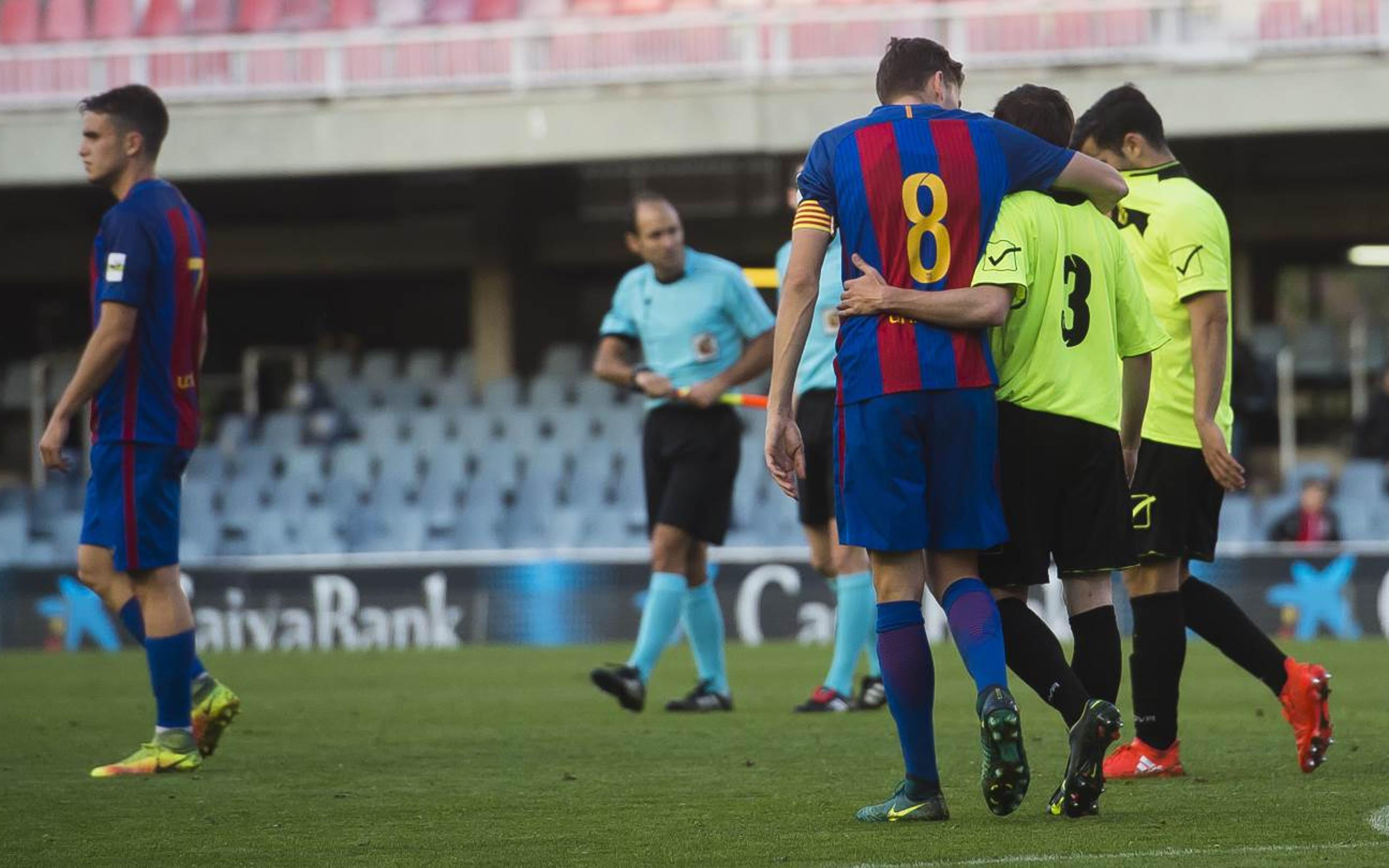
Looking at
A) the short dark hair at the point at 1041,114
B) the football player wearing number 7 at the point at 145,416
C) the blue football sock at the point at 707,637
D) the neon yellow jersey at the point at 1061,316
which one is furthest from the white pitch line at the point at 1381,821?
the blue football sock at the point at 707,637

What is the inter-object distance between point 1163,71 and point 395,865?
1371 centimetres

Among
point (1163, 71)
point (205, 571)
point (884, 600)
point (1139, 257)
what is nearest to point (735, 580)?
point (205, 571)

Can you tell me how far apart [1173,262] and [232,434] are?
49.2ft

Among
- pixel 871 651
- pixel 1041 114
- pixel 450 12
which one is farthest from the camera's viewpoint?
pixel 450 12

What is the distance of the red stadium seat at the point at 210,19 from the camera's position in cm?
1959

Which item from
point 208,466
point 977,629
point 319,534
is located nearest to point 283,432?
point 208,466

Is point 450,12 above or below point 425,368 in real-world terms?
above

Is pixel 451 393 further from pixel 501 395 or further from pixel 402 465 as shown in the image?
pixel 402 465

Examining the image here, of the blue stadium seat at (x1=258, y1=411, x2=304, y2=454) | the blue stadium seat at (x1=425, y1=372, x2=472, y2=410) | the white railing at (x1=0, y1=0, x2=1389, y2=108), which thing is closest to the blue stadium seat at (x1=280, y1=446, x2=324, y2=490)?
the blue stadium seat at (x1=258, y1=411, x2=304, y2=454)

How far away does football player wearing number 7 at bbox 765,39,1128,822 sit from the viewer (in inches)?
196

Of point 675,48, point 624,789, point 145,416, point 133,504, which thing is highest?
point 675,48

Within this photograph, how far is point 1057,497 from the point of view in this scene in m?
5.37

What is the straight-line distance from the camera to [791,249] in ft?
17.0

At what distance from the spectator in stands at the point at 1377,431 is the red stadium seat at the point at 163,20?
36.5 ft
